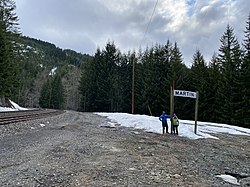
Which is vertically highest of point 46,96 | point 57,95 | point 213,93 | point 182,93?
point 57,95

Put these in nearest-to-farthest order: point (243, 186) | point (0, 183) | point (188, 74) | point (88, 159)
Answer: point (0, 183), point (243, 186), point (88, 159), point (188, 74)

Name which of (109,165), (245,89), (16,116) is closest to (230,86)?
(245,89)

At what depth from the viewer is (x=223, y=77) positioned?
35562 millimetres

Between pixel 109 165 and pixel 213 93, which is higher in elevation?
pixel 213 93

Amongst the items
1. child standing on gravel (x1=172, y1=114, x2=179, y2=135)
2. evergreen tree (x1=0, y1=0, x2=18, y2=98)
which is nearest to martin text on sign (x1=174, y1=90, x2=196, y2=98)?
child standing on gravel (x1=172, y1=114, x2=179, y2=135)

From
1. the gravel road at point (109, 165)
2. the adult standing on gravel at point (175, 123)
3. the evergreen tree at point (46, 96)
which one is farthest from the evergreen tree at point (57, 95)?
the gravel road at point (109, 165)

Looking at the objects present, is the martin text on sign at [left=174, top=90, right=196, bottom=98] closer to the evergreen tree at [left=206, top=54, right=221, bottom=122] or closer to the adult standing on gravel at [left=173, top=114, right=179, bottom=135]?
the adult standing on gravel at [left=173, top=114, right=179, bottom=135]

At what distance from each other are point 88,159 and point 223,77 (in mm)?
31549

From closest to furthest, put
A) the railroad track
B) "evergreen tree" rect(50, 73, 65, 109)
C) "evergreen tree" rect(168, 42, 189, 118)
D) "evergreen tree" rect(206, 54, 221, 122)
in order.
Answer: the railroad track < "evergreen tree" rect(206, 54, 221, 122) < "evergreen tree" rect(168, 42, 189, 118) < "evergreen tree" rect(50, 73, 65, 109)

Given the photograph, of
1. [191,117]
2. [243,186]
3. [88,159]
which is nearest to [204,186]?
[243,186]

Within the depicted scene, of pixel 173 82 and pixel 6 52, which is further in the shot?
pixel 173 82

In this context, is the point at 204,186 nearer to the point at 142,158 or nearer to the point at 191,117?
the point at 142,158

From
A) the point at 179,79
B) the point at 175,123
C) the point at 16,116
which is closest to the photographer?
the point at 175,123

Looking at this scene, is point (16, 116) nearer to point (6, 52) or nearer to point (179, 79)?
point (6, 52)
